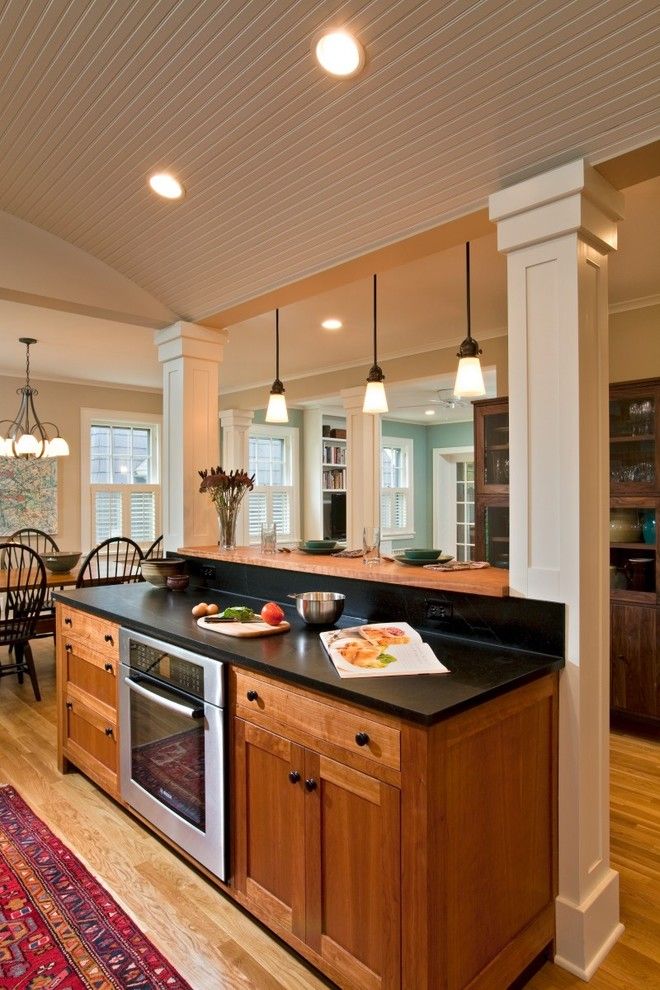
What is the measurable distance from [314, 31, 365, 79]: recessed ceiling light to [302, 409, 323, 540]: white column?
6.26 meters

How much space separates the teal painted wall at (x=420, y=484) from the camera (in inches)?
367

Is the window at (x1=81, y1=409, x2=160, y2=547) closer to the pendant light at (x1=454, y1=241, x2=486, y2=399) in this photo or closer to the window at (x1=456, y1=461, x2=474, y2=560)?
the window at (x1=456, y1=461, x2=474, y2=560)

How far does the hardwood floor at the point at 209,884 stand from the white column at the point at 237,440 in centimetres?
370

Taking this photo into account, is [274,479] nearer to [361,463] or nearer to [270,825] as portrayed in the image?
[361,463]

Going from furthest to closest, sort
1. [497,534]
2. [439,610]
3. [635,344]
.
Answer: [497,534] < [635,344] < [439,610]

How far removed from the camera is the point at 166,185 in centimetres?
240

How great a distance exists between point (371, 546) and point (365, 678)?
991mm

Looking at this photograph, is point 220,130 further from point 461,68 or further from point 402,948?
point 402,948

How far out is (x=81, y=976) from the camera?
1.76 meters

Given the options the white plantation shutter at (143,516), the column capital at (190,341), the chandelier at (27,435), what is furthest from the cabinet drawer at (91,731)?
the white plantation shutter at (143,516)

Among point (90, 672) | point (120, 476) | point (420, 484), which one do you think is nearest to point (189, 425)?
point (90, 672)

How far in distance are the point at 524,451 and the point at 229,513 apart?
181 cm

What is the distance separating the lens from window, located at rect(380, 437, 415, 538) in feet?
29.7

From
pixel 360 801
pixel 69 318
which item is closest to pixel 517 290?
pixel 360 801
